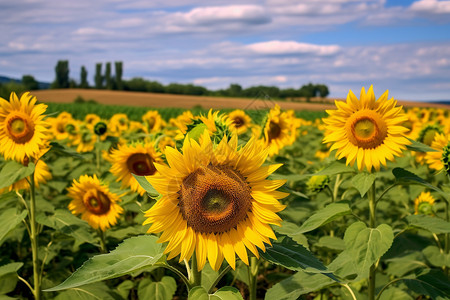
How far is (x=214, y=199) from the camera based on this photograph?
5.95 feet

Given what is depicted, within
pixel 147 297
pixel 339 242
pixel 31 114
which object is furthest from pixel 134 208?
pixel 339 242

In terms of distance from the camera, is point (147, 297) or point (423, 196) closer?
point (147, 297)

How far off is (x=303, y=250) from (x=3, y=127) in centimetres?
263

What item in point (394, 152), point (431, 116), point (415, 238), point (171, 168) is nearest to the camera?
point (171, 168)

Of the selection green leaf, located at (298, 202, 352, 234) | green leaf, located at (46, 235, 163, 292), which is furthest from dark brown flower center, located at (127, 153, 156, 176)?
green leaf, located at (46, 235, 163, 292)

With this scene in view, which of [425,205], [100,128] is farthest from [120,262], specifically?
[100,128]

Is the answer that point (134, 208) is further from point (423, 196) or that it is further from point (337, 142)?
point (423, 196)

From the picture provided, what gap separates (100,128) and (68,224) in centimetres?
258

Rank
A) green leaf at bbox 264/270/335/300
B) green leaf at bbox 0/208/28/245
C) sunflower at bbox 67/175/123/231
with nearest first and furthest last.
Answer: green leaf at bbox 264/270/335/300, green leaf at bbox 0/208/28/245, sunflower at bbox 67/175/123/231

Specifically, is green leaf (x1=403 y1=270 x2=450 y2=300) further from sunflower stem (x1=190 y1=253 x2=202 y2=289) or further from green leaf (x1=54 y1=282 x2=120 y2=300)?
green leaf (x1=54 y1=282 x2=120 y2=300)

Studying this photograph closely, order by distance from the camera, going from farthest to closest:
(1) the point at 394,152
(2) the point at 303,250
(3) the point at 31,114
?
(3) the point at 31,114 < (1) the point at 394,152 < (2) the point at 303,250

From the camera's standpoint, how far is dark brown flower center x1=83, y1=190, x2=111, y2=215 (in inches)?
172

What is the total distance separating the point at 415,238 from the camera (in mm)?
3912

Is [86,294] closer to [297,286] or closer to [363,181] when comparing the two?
[297,286]
